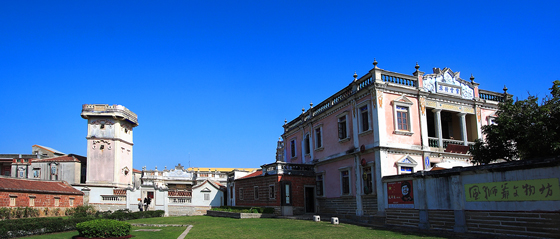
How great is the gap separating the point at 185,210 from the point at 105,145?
1160cm

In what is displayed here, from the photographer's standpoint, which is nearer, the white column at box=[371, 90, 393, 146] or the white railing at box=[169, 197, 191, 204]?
A: the white column at box=[371, 90, 393, 146]

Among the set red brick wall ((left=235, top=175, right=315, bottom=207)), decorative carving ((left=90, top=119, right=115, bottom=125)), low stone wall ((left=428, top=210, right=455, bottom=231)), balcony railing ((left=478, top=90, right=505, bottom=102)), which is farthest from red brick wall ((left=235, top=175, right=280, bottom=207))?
decorative carving ((left=90, top=119, right=115, bottom=125))

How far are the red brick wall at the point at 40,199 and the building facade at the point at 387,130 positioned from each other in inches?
739

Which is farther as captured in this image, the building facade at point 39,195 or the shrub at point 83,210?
the shrub at point 83,210

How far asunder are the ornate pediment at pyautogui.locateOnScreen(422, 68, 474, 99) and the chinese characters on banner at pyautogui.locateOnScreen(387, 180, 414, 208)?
7.70 metres

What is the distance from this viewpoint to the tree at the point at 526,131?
13867mm

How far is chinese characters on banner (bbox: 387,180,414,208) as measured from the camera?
15831 millimetres

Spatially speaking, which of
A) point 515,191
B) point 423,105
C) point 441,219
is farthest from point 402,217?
point 423,105

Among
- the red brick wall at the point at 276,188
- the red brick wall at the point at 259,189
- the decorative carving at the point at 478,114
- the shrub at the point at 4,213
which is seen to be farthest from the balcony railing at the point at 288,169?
the shrub at the point at 4,213

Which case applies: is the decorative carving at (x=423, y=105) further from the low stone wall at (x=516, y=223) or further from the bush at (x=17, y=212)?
the bush at (x=17, y=212)

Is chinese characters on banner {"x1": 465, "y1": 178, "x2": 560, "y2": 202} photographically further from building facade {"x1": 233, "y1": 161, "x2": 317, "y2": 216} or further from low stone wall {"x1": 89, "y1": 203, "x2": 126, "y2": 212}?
low stone wall {"x1": 89, "y1": 203, "x2": 126, "y2": 212}

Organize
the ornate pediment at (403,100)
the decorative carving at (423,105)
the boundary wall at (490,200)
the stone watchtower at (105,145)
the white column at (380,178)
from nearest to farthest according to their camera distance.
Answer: the boundary wall at (490,200) → the white column at (380,178) → the ornate pediment at (403,100) → the decorative carving at (423,105) → the stone watchtower at (105,145)

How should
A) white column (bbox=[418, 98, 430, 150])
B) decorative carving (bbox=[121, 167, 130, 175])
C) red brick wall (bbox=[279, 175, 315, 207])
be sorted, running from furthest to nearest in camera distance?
decorative carving (bbox=[121, 167, 130, 175])
red brick wall (bbox=[279, 175, 315, 207])
white column (bbox=[418, 98, 430, 150])

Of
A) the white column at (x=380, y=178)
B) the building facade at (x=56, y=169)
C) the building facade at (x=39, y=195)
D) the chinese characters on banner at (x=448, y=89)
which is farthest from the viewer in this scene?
the building facade at (x=56, y=169)
